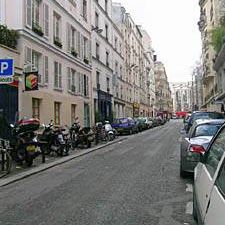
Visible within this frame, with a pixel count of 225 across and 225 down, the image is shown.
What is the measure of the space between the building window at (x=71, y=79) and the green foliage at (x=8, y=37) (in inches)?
345

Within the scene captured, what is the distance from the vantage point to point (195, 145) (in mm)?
9938

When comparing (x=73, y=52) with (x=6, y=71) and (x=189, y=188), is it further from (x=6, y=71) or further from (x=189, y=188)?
(x=189, y=188)

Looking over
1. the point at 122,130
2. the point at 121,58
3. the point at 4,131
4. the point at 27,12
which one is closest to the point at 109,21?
the point at 121,58

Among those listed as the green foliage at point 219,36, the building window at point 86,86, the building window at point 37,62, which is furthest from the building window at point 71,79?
the green foliage at point 219,36

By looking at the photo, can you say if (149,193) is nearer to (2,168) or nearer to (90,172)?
(90,172)

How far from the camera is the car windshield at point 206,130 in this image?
1132 centimetres

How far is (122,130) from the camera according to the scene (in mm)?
38812

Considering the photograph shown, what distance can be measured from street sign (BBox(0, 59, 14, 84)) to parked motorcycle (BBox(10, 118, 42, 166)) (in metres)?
2.56

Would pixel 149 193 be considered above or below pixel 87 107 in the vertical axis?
below

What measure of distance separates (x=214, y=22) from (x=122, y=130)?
943 inches

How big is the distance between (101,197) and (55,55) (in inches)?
732

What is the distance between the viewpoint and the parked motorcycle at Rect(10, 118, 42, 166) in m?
15.2

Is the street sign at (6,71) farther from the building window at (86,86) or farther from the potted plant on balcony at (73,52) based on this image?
the building window at (86,86)

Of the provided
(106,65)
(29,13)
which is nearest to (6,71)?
(29,13)
